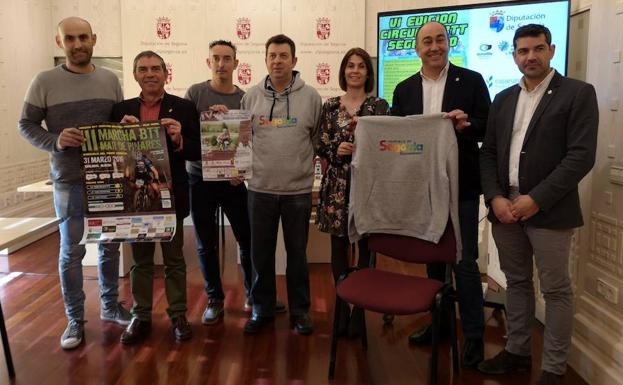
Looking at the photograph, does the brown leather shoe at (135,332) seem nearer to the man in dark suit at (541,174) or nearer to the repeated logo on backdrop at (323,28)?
the man in dark suit at (541,174)

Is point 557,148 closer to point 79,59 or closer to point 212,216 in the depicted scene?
point 212,216

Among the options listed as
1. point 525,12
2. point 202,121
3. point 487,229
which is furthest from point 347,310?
point 525,12

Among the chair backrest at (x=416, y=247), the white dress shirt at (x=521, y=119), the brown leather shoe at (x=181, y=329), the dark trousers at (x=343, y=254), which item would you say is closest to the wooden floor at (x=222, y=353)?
the brown leather shoe at (x=181, y=329)

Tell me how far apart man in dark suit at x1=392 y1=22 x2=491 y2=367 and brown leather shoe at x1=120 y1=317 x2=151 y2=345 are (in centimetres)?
175

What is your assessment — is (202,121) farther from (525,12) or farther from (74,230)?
(525,12)

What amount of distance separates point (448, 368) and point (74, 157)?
2213mm

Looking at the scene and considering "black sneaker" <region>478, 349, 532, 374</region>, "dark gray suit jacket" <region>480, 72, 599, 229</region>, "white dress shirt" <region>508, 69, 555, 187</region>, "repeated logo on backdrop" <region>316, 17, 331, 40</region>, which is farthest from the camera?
"repeated logo on backdrop" <region>316, 17, 331, 40</region>

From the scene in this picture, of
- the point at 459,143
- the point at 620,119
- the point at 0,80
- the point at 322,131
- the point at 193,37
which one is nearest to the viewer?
the point at 620,119

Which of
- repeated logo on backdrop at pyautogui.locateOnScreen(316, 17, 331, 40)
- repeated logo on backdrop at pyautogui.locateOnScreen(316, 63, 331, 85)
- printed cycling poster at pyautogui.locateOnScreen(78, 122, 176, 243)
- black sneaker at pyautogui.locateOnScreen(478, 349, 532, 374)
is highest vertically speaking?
repeated logo on backdrop at pyautogui.locateOnScreen(316, 17, 331, 40)

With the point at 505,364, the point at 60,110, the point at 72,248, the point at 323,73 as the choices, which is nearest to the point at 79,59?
the point at 60,110

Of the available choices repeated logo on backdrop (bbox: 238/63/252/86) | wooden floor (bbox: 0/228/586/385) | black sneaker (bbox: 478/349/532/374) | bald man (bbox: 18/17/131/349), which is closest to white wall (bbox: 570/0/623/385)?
wooden floor (bbox: 0/228/586/385)

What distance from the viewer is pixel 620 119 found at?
227 centimetres

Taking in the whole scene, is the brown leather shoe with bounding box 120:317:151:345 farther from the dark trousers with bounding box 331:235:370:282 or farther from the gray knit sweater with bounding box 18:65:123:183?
the dark trousers with bounding box 331:235:370:282

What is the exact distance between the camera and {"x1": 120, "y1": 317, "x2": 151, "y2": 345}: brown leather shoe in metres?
2.80
